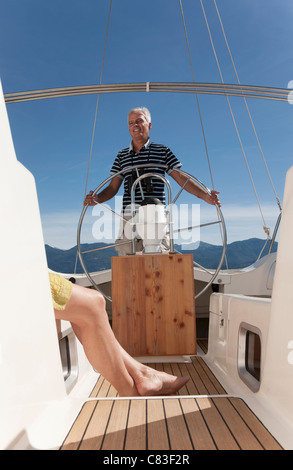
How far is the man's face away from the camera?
2.25 metres

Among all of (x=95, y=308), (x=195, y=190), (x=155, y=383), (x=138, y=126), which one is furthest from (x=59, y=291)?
(x=138, y=126)

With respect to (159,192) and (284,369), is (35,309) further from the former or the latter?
(159,192)

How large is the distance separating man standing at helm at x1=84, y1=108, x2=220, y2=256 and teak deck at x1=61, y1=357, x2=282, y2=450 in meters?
1.34

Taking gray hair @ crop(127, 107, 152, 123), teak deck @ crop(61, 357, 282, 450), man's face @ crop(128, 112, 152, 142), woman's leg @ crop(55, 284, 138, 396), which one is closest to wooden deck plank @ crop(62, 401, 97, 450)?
teak deck @ crop(61, 357, 282, 450)

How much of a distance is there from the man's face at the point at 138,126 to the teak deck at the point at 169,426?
1639 millimetres

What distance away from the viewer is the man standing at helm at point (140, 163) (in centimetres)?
214

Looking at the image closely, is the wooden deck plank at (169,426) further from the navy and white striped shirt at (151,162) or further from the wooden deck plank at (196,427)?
the navy and white striped shirt at (151,162)

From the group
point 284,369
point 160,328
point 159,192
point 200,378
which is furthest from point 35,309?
point 159,192

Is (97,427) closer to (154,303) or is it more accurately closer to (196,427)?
(196,427)

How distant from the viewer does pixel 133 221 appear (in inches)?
77.2

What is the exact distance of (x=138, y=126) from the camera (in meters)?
2.25

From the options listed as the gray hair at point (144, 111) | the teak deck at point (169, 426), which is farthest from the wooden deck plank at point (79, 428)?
the gray hair at point (144, 111)

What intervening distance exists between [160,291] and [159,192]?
0.65 m

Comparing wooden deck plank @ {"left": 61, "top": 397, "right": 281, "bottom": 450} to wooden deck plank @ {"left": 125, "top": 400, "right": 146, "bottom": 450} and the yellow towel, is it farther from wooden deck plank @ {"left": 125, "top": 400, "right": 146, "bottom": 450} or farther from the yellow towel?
the yellow towel
